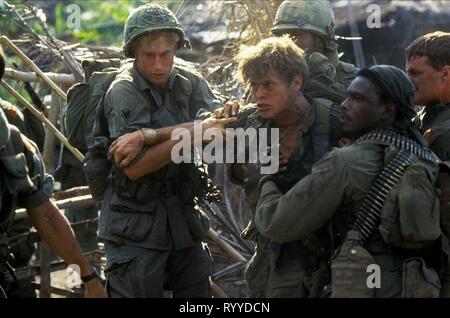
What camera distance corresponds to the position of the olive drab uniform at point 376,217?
528 centimetres

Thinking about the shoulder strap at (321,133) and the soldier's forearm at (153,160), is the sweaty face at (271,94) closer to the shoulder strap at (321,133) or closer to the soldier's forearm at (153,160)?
the shoulder strap at (321,133)

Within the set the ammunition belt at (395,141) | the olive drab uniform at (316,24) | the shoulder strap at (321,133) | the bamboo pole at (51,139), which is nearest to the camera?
the ammunition belt at (395,141)

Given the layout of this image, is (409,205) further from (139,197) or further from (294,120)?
(139,197)

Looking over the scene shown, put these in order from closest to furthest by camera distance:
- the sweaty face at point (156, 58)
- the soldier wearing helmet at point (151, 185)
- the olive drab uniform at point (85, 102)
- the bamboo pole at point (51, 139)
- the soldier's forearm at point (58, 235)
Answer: the soldier's forearm at point (58, 235)
the soldier wearing helmet at point (151, 185)
the sweaty face at point (156, 58)
the olive drab uniform at point (85, 102)
the bamboo pole at point (51, 139)

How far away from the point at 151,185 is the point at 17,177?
1.04m

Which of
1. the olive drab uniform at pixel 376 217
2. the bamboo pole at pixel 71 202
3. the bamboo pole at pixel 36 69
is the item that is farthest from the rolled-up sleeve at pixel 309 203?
the bamboo pole at pixel 36 69

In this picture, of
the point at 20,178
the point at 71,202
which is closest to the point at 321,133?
the point at 20,178

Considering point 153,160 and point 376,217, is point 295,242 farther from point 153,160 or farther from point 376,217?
point 153,160

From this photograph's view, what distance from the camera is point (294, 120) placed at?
5973mm

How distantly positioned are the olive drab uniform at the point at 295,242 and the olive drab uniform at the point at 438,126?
0.59m

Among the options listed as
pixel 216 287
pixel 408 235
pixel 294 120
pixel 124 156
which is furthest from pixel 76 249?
pixel 216 287

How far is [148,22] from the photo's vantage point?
6.47 metres

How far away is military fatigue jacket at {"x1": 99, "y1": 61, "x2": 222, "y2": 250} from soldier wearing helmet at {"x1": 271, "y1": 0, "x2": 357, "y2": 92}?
0.79m

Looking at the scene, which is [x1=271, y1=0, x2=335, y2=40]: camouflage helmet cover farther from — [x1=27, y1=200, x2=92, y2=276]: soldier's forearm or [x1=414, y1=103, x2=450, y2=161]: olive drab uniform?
[x1=27, y1=200, x2=92, y2=276]: soldier's forearm
